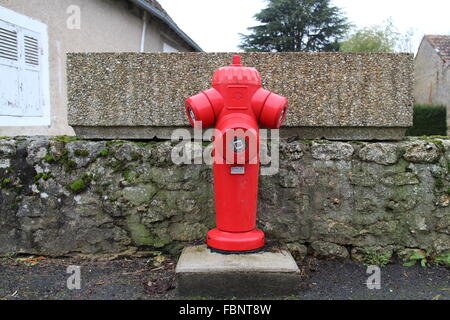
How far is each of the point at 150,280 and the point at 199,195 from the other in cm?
69

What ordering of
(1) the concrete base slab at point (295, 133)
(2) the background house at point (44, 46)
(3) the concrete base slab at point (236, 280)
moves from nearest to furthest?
(3) the concrete base slab at point (236, 280) < (1) the concrete base slab at point (295, 133) < (2) the background house at point (44, 46)

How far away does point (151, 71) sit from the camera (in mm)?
2793

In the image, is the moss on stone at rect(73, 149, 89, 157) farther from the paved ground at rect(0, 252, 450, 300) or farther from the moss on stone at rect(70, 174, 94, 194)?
the paved ground at rect(0, 252, 450, 300)

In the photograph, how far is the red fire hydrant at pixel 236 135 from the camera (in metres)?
2.30

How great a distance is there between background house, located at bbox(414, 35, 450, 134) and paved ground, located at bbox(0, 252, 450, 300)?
15.9m

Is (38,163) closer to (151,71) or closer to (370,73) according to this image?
(151,71)

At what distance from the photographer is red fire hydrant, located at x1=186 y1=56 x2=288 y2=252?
2.30 m

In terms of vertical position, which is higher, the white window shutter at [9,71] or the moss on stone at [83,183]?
the white window shutter at [9,71]

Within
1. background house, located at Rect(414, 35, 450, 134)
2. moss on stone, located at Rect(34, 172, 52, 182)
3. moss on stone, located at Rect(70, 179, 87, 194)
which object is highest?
background house, located at Rect(414, 35, 450, 134)

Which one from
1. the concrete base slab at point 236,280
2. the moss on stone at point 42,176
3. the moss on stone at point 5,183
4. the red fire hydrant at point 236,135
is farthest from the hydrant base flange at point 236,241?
the moss on stone at point 5,183

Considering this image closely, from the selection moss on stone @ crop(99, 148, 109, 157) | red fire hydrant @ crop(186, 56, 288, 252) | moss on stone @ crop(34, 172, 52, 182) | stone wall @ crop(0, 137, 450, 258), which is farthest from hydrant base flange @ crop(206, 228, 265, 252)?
moss on stone @ crop(34, 172, 52, 182)

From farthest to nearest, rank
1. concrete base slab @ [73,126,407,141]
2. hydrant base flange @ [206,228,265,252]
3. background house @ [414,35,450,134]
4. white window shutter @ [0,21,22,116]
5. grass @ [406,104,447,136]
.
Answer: background house @ [414,35,450,134] < grass @ [406,104,447,136] < white window shutter @ [0,21,22,116] < concrete base slab @ [73,126,407,141] < hydrant base flange @ [206,228,265,252]

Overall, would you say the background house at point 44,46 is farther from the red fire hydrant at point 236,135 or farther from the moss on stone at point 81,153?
the red fire hydrant at point 236,135

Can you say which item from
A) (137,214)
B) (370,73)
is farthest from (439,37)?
(137,214)
